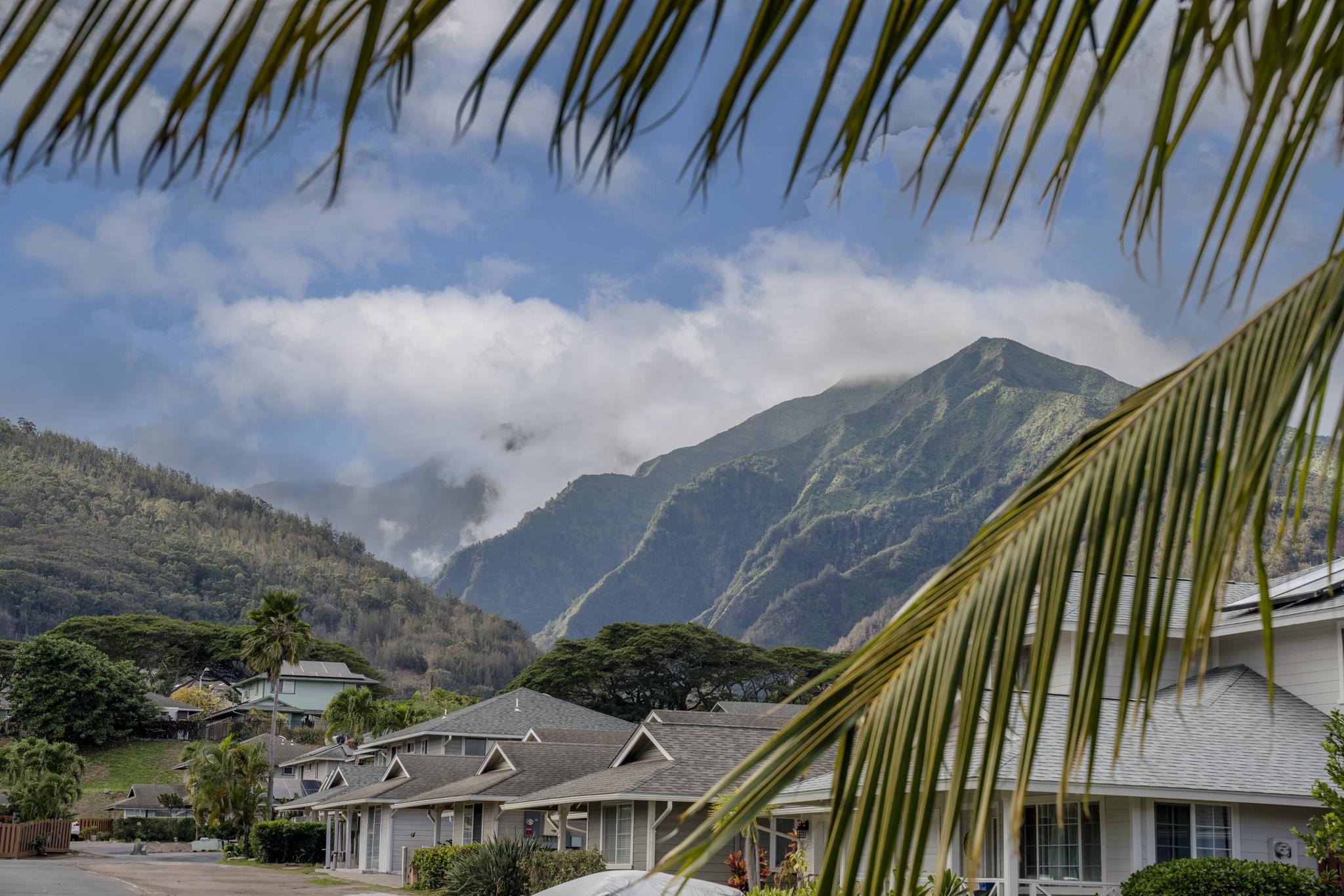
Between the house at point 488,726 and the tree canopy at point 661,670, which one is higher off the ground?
the tree canopy at point 661,670

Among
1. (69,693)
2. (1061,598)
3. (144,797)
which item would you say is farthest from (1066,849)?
(69,693)

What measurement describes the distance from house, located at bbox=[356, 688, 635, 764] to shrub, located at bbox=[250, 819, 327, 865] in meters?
4.78

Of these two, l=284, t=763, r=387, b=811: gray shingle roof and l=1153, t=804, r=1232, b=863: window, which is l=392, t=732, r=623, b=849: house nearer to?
l=284, t=763, r=387, b=811: gray shingle roof

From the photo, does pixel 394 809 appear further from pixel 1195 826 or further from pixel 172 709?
pixel 172 709

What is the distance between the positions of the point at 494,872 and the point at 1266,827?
1883 cm

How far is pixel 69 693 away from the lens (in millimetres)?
101562

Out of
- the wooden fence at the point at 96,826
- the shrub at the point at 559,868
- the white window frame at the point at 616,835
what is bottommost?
the wooden fence at the point at 96,826

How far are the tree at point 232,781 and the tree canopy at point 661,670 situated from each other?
2721 cm

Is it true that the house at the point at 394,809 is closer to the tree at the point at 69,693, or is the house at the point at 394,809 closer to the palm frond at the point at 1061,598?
the palm frond at the point at 1061,598

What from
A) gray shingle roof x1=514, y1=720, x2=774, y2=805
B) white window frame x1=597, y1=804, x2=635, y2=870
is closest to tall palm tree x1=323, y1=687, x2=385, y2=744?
gray shingle roof x1=514, y1=720, x2=774, y2=805

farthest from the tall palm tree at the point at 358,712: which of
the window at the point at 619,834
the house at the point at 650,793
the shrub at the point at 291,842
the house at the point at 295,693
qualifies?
the window at the point at 619,834

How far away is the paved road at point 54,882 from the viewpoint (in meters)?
34.3

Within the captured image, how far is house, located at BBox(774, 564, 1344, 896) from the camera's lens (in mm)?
19672

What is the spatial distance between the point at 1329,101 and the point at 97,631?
144173 mm
